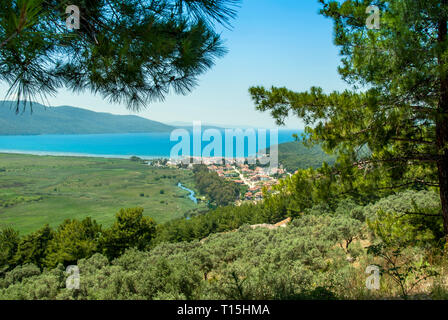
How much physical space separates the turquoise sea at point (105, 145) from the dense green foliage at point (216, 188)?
25.9 metres

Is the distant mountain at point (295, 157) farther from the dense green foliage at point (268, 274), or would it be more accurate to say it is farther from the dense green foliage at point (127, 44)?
the dense green foliage at point (127, 44)

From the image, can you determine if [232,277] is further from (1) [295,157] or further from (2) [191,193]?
(2) [191,193]

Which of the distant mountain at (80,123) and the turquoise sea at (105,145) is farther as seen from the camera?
the turquoise sea at (105,145)

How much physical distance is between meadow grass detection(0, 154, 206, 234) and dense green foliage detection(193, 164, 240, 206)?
4.03 metres

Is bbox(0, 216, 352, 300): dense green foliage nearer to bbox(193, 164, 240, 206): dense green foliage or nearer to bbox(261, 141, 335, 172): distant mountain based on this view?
bbox(261, 141, 335, 172): distant mountain

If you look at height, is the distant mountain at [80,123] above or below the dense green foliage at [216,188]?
above

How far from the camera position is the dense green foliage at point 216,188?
49781 mm

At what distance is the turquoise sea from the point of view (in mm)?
96912

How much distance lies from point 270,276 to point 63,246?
14.5 metres

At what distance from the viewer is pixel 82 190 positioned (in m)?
69.6
